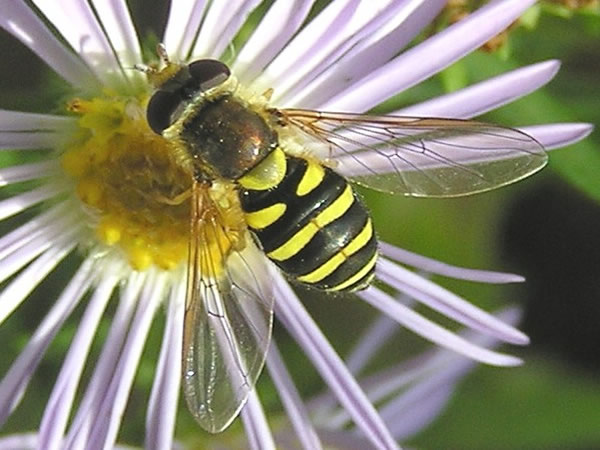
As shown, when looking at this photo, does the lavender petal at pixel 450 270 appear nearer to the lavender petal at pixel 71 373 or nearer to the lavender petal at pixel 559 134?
the lavender petal at pixel 559 134

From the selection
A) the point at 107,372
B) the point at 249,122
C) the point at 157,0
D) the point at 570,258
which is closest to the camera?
the point at 249,122

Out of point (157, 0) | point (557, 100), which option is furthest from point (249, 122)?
point (557, 100)

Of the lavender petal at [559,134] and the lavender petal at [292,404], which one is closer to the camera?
the lavender petal at [559,134]

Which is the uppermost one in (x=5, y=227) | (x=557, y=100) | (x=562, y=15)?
(x=5, y=227)

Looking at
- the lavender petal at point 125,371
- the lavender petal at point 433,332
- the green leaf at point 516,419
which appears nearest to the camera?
the lavender petal at point 125,371

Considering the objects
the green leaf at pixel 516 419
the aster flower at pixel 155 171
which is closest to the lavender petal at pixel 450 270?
the aster flower at pixel 155 171

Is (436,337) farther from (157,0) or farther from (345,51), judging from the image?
(157,0)

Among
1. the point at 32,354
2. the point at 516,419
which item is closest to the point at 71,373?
the point at 32,354

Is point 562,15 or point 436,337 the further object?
point 562,15

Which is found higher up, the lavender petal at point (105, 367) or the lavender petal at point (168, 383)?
the lavender petal at point (105, 367)
